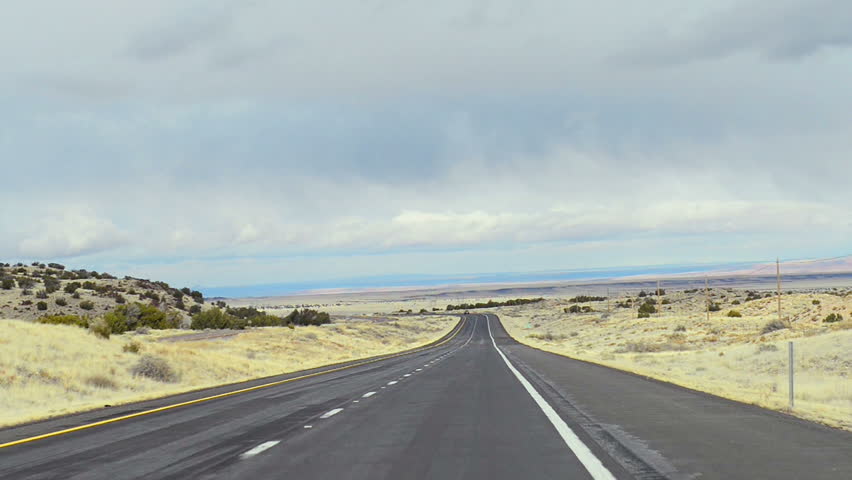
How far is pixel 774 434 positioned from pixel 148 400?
15.7 metres

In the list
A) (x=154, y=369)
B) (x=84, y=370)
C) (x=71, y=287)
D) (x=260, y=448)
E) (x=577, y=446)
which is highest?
(x=71, y=287)

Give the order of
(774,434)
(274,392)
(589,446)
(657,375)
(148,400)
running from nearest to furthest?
1. (589,446)
2. (774,434)
3. (148,400)
4. (274,392)
5. (657,375)

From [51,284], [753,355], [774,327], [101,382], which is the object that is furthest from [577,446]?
[51,284]

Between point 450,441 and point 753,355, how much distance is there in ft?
99.0

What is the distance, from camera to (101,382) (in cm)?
2527

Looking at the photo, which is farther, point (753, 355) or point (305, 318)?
point (305, 318)

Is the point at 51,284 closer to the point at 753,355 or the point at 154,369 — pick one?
the point at 154,369

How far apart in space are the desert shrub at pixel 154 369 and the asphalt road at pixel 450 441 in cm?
1113

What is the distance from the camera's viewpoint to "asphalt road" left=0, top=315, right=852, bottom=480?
28.0 ft

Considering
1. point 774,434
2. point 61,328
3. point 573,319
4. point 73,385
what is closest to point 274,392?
point 73,385

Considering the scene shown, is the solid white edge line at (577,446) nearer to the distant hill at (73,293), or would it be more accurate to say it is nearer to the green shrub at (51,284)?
the distant hill at (73,293)

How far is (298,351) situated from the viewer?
58312 millimetres

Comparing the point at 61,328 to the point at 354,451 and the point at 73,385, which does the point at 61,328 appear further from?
the point at 354,451

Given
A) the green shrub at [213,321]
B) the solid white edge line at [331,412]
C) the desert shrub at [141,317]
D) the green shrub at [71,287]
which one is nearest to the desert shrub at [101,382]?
the solid white edge line at [331,412]
